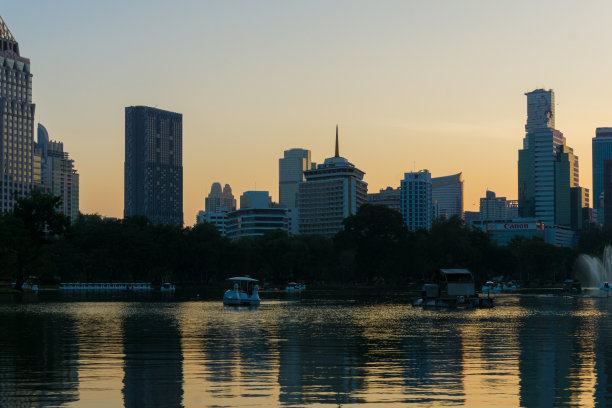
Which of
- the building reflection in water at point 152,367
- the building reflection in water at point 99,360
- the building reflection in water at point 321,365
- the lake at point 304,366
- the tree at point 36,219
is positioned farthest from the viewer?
the tree at point 36,219

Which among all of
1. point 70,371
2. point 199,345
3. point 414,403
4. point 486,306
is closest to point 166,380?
point 70,371

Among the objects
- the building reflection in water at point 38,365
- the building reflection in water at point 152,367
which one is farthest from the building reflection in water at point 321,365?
the building reflection in water at point 38,365

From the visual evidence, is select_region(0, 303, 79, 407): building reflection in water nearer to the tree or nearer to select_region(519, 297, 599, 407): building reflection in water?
select_region(519, 297, 599, 407): building reflection in water

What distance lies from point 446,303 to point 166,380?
7891cm

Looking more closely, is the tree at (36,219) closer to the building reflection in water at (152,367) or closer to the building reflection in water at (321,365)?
the building reflection in water at (152,367)

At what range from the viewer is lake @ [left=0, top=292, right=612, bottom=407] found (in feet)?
80.6

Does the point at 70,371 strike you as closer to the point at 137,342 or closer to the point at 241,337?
the point at 137,342

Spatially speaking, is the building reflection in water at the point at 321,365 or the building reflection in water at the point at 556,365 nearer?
the building reflection in water at the point at 556,365

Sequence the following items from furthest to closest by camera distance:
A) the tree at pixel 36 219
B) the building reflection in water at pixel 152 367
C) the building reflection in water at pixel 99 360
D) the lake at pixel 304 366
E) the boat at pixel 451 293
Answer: the tree at pixel 36 219 → the boat at pixel 451 293 → the building reflection in water at pixel 99 360 → the lake at pixel 304 366 → the building reflection in water at pixel 152 367

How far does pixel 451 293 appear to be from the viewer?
110 metres

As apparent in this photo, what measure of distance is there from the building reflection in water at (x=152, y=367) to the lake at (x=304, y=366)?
5cm

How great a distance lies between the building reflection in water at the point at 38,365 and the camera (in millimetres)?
24578

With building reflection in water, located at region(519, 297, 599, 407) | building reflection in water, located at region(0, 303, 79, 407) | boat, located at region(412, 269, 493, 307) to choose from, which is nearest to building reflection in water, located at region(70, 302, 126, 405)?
building reflection in water, located at region(0, 303, 79, 407)

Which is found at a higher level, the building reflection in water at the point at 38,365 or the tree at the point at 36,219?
the tree at the point at 36,219
